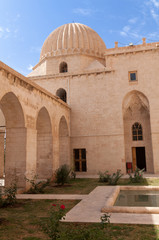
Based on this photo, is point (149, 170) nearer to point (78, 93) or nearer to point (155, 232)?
point (78, 93)

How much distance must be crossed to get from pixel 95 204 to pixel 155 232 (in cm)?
247

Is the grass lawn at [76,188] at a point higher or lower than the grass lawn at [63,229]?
lower

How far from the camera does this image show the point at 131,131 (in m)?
16.6

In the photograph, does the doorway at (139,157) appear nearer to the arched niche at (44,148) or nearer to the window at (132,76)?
the window at (132,76)

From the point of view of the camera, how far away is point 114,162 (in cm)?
1517

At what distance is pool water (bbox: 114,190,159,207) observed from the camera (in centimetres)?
650

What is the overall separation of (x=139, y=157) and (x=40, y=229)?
13238 mm

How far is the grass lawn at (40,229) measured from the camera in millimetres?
3787

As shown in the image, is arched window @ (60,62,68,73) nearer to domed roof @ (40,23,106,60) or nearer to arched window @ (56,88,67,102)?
domed roof @ (40,23,106,60)

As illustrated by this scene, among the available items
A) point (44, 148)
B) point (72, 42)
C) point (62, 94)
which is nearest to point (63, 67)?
point (72, 42)

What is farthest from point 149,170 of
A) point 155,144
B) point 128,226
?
point 128,226

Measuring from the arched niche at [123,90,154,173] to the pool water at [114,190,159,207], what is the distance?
25.2 feet

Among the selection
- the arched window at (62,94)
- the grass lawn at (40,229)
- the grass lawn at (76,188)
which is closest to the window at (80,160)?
the arched window at (62,94)

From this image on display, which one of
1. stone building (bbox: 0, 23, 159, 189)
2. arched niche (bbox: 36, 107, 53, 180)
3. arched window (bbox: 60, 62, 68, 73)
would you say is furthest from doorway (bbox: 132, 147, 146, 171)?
arched window (bbox: 60, 62, 68, 73)
